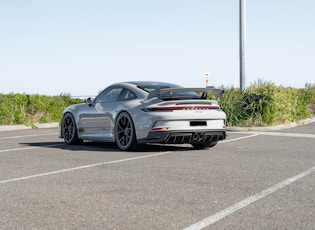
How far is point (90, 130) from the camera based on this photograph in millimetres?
12211

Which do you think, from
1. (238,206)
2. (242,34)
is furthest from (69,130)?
(242,34)

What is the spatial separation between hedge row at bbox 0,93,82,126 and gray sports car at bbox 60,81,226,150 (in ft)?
35.4

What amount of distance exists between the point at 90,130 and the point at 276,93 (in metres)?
8.21

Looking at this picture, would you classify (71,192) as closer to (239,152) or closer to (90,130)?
(239,152)

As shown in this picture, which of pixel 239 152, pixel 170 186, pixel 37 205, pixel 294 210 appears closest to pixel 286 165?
pixel 239 152

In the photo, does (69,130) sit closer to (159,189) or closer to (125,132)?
(125,132)

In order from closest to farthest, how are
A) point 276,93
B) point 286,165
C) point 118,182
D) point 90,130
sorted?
point 118,182
point 286,165
point 90,130
point 276,93

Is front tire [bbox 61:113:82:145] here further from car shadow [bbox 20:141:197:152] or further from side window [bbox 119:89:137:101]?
side window [bbox 119:89:137:101]

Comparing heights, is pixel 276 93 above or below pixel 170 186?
above

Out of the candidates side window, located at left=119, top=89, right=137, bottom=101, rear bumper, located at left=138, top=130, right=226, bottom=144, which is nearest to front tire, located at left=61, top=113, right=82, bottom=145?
side window, located at left=119, top=89, right=137, bottom=101

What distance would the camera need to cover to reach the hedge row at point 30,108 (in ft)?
72.4

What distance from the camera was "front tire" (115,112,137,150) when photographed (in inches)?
429

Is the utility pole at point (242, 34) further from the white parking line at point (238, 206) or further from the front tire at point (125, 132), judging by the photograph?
the white parking line at point (238, 206)

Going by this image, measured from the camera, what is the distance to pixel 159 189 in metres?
6.63
